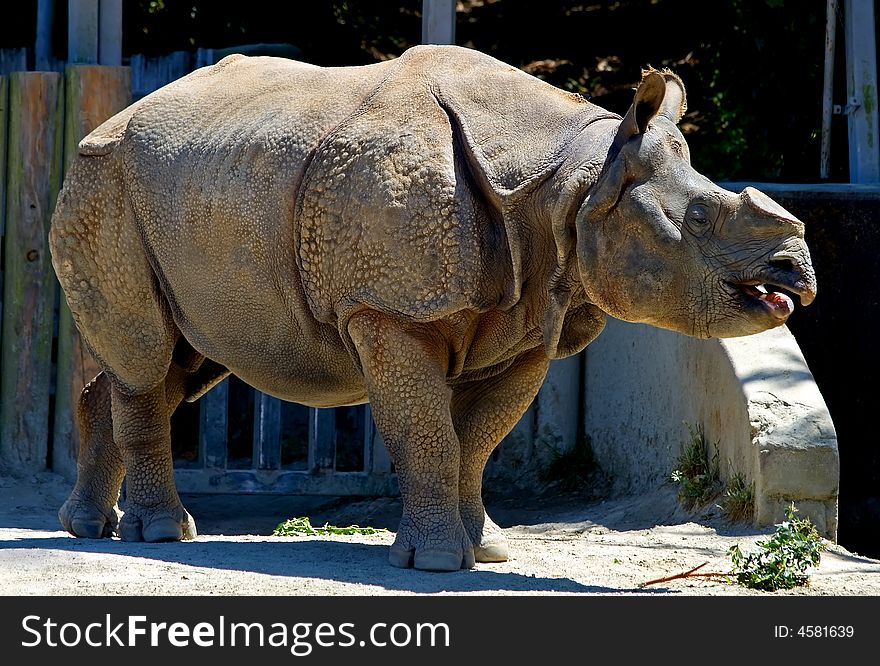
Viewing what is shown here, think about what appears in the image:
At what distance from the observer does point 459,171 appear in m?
6.19

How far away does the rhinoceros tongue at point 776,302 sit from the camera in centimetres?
580

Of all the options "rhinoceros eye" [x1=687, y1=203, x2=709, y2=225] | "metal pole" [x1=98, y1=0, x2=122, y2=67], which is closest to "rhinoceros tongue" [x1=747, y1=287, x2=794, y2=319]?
"rhinoceros eye" [x1=687, y1=203, x2=709, y2=225]

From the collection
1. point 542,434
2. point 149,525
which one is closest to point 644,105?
point 149,525

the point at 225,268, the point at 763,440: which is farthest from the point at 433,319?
the point at 763,440

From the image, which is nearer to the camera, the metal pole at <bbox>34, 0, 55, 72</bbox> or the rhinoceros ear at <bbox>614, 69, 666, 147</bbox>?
the rhinoceros ear at <bbox>614, 69, 666, 147</bbox>

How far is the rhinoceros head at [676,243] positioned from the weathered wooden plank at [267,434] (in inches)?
175

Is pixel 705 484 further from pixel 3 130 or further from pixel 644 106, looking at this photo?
pixel 3 130

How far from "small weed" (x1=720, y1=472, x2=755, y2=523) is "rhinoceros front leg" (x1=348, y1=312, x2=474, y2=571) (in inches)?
69.0

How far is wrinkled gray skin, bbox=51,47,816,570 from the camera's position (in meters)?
5.96

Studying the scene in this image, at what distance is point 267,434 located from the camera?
33.4ft

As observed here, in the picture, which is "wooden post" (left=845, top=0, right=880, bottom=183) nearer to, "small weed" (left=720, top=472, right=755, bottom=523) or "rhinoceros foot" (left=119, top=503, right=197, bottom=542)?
"small weed" (left=720, top=472, right=755, bottom=523)

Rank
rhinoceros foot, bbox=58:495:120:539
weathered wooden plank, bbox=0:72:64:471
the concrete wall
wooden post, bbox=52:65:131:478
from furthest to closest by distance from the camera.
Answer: the concrete wall, weathered wooden plank, bbox=0:72:64:471, wooden post, bbox=52:65:131:478, rhinoceros foot, bbox=58:495:120:539

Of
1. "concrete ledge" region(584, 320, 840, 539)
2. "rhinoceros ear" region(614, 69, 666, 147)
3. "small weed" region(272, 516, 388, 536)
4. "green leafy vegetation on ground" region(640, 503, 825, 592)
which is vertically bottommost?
"small weed" region(272, 516, 388, 536)

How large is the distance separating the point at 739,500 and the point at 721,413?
575 millimetres
